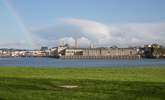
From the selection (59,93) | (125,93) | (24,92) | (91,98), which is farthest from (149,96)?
(24,92)

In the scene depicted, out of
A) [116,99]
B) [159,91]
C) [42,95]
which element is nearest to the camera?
[116,99]

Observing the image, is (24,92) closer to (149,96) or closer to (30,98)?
(30,98)

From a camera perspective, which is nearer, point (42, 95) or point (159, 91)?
point (42, 95)

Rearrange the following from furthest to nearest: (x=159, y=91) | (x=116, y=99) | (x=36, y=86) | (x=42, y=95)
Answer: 1. (x=36, y=86)
2. (x=159, y=91)
3. (x=42, y=95)
4. (x=116, y=99)

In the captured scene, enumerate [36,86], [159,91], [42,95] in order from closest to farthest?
[42,95], [159,91], [36,86]

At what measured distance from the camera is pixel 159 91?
21.7m

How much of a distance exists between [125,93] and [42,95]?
13.4ft

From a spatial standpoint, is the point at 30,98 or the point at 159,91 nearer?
the point at 30,98

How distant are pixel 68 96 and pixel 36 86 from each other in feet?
17.5

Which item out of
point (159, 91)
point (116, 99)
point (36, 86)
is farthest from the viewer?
point (36, 86)

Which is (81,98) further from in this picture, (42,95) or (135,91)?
(135,91)

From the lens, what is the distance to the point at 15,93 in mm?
20781

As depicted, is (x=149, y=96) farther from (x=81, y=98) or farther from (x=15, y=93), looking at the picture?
(x=15, y=93)

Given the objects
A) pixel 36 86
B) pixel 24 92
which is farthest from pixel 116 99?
pixel 36 86
